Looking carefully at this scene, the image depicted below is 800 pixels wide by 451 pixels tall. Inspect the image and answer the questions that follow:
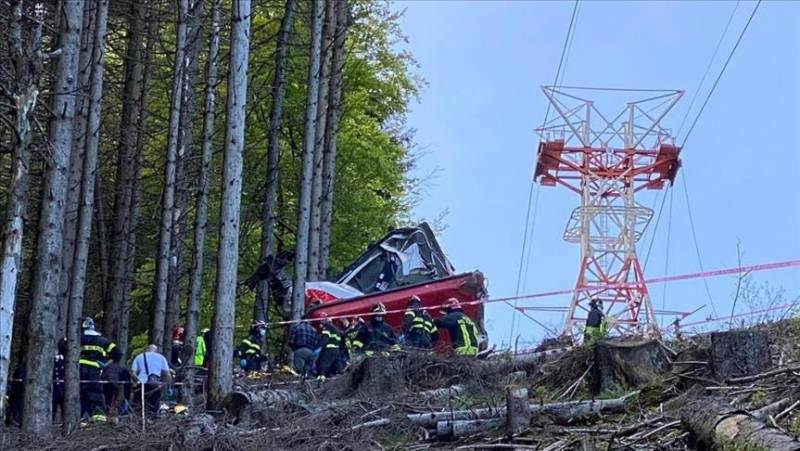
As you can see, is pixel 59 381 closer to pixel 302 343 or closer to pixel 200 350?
pixel 200 350

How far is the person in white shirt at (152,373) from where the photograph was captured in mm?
15234

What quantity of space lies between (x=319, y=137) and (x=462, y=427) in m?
16.7

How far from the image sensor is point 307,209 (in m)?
23.4

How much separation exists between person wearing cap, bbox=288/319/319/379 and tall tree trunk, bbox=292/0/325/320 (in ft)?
9.82

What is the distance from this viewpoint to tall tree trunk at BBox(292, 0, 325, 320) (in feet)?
72.2

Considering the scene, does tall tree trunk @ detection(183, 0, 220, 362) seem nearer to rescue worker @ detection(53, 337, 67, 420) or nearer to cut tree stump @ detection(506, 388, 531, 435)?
rescue worker @ detection(53, 337, 67, 420)

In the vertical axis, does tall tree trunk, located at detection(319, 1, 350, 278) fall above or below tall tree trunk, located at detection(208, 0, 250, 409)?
above

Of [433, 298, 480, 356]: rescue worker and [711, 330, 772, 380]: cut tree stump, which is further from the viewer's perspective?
[433, 298, 480, 356]: rescue worker

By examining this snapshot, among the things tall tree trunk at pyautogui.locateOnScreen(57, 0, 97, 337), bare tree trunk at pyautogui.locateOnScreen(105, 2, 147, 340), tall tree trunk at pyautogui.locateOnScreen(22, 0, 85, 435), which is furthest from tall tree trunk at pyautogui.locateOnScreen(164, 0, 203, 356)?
tall tree trunk at pyautogui.locateOnScreen(22, 0, 85, 435)

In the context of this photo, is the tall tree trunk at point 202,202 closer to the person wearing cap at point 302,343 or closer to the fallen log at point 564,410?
the person wearing cap at point 302,343

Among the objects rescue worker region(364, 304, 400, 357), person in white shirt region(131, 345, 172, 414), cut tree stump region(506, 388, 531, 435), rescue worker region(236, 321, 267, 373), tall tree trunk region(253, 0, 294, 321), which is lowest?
cut tree stump region(506, 388, 531, 435)

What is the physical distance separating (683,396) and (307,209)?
1463 cm

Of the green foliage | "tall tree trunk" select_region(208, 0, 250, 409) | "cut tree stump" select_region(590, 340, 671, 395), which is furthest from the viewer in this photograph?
the green foliage

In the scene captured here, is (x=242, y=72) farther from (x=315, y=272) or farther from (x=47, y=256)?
(x=315, y=272)
